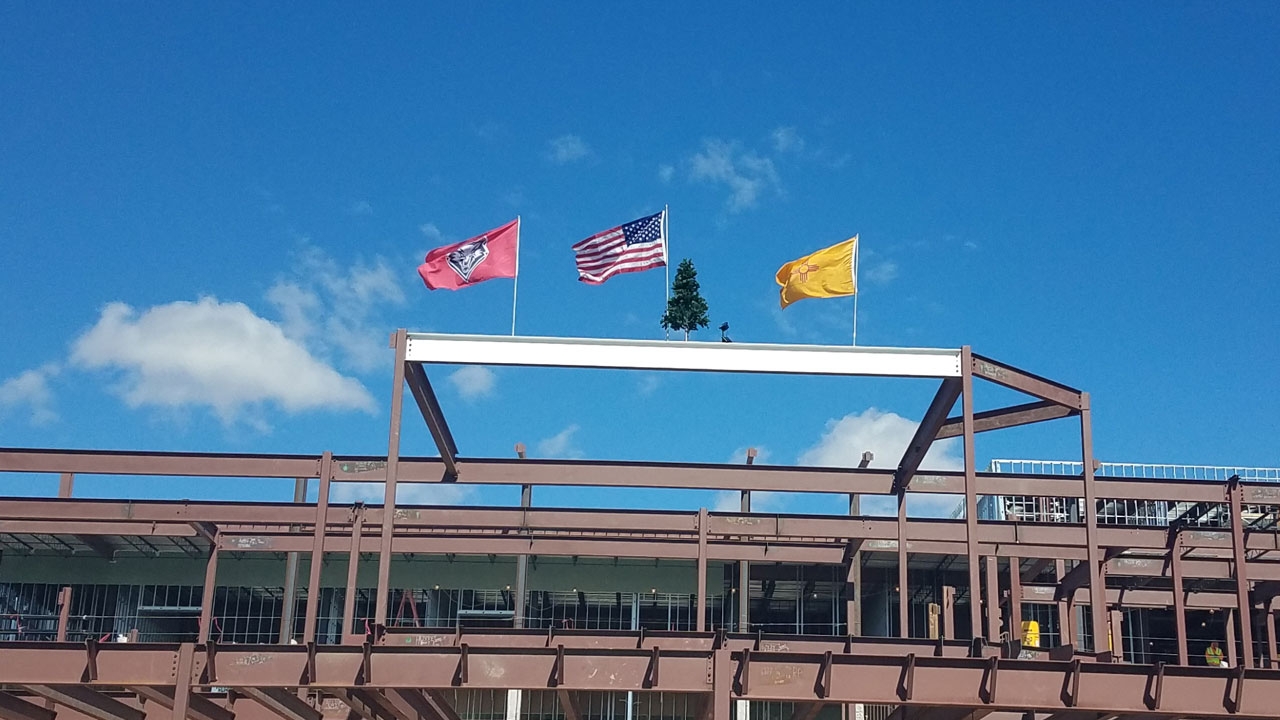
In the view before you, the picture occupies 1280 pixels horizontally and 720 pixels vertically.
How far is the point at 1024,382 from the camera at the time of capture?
86.1 feet

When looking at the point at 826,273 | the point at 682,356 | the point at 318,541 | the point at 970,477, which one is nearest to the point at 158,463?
the point at 318,541

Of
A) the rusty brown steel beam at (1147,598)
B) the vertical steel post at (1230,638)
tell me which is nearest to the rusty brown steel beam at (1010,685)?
the vertical steel post at (1230,638)

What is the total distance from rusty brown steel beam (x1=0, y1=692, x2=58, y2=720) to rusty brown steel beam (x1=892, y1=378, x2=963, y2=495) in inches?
714

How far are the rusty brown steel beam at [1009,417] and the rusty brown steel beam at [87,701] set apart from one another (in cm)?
1702

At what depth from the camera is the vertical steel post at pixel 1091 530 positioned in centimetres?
2475

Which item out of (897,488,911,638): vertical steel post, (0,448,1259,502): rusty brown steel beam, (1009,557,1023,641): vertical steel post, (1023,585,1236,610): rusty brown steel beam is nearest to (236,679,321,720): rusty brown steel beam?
(0,448,1259,502): rusty brown steel beam

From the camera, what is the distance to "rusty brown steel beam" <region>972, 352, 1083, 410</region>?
25531mm

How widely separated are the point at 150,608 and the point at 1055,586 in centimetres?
3046

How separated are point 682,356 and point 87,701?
40.6 feet

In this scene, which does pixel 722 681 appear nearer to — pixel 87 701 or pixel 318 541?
pixel 87 701

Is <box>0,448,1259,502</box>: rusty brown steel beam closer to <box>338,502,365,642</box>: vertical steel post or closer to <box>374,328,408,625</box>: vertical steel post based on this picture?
<box>338,502,365,642</box>: vertical steel post

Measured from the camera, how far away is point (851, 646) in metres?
23.0

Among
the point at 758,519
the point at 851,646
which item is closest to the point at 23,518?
the point at 758,519

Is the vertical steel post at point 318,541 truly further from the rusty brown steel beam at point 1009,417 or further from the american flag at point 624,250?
the rusty brown steel beam at point 1009,417
